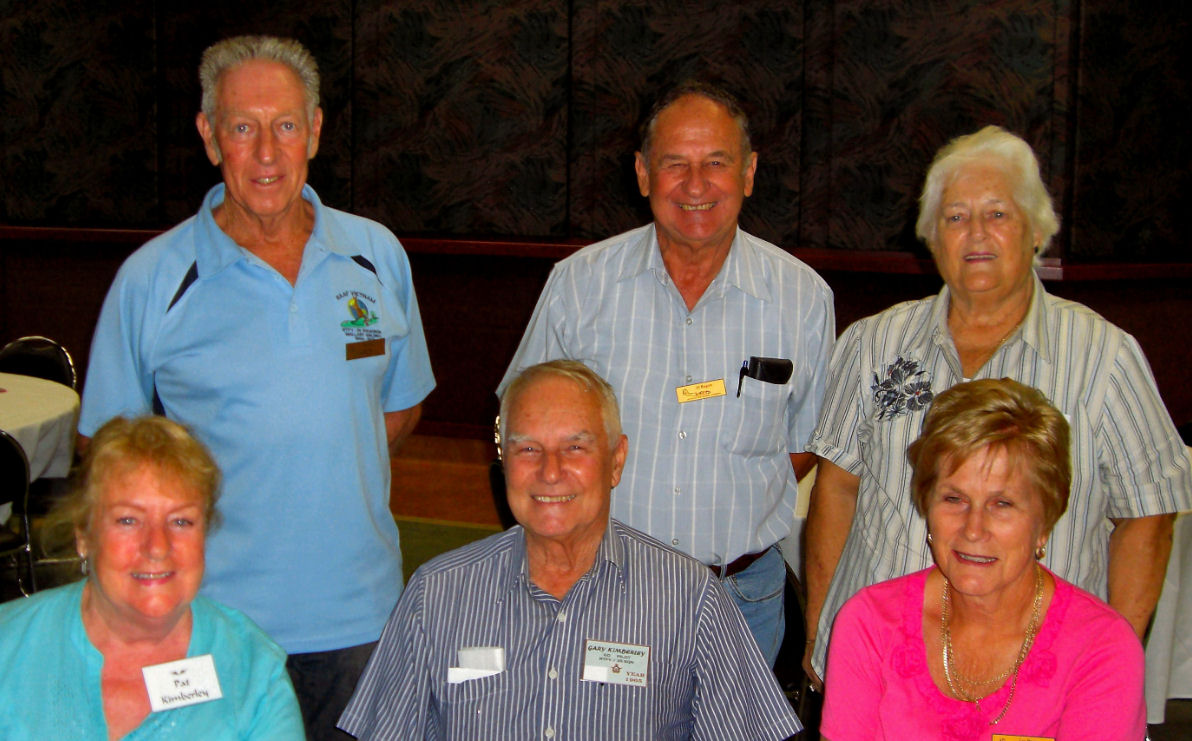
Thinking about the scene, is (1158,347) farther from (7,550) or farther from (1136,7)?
(7,550)

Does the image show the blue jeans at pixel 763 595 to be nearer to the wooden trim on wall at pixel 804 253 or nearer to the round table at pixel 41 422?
the round table at pixel 41 422

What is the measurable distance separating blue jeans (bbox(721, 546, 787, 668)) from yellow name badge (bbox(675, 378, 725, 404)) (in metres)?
0.40

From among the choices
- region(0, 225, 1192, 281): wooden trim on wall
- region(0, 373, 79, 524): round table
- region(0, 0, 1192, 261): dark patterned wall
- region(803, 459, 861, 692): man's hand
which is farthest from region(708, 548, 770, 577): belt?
region(0, 0, 1192, 261): dark patterned wall

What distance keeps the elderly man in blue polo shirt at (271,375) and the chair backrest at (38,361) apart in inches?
124

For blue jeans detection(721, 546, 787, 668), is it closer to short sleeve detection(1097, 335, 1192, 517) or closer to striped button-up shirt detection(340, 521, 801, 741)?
striped button-up shirt detection(340, 521, 801, 741)

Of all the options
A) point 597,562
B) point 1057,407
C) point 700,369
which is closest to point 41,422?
point 700,369

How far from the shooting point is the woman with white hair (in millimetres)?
2047

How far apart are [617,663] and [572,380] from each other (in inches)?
20.8

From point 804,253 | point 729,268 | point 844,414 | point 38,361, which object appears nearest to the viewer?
point 844,414

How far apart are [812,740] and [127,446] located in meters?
1.77

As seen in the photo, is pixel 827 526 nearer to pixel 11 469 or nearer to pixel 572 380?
pixel 572 380

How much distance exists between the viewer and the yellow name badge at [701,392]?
2.46 meters

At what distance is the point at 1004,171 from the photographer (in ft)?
6.98

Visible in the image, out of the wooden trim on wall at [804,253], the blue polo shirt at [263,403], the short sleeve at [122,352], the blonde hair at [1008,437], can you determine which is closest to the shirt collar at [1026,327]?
the blonde hair at [1008,437]
